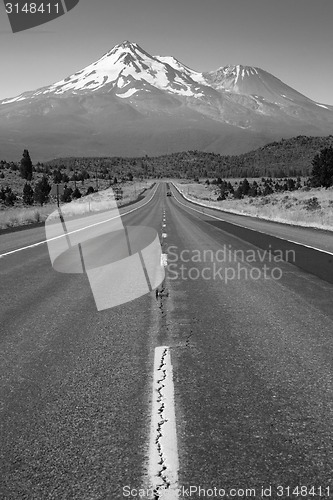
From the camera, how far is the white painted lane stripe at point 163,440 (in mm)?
2637

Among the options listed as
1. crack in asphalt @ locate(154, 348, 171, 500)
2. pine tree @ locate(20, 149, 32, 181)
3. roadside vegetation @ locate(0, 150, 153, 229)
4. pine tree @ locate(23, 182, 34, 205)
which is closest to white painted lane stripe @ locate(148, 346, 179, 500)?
crack in asphalt @ locate(154, 348, 171, 500)

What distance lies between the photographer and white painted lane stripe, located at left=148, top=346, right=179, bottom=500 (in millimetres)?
2637

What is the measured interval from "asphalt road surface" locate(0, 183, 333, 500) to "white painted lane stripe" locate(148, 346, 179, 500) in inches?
1.8

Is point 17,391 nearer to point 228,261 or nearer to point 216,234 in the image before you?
point 228,261

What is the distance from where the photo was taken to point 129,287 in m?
8.45

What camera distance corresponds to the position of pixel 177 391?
3.91m

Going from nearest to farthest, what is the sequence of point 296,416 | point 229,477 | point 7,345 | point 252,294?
point 229,477, point 296,416, point 7,345, point 252,294

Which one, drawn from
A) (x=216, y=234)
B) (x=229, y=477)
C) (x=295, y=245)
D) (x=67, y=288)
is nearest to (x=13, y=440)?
(x=229, y=477)

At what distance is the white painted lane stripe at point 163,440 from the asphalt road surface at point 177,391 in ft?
0.15

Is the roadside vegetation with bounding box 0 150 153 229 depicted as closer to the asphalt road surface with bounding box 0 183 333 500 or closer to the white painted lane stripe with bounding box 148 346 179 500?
the asphalt road surface with bounding box 0 183 333 500

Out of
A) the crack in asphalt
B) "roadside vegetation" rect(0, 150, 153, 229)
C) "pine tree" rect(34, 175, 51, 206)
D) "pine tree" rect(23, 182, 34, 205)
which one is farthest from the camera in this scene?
"pine tree" rect(34, 175, 51, 206)

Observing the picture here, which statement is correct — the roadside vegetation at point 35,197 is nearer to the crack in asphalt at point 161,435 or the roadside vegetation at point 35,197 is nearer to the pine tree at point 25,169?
the pine tree at point 25,169

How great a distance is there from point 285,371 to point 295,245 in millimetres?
12228

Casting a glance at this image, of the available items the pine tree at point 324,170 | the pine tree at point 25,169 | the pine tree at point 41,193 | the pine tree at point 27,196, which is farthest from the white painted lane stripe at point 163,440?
the pine tree at point 25,169
